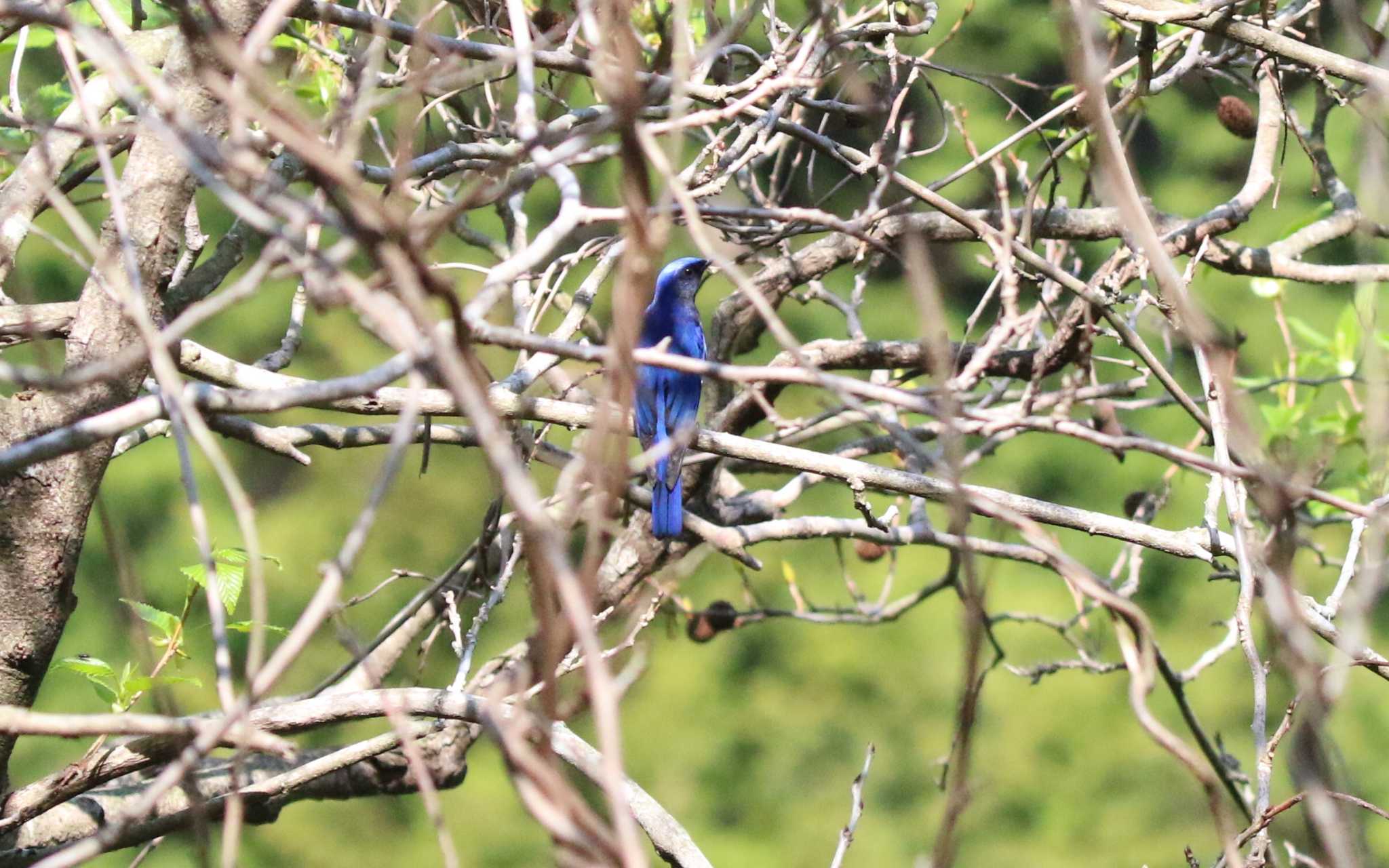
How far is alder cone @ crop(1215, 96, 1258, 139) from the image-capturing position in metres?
3.16

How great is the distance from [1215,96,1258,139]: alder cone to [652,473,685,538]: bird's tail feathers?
66.6 inches

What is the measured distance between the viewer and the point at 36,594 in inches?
78.0

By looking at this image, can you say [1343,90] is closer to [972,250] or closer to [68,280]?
[972,250]

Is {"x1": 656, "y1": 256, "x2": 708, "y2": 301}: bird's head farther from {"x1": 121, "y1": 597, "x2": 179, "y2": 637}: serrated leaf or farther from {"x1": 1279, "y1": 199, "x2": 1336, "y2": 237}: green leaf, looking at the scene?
{"x1": 121, "y1": 597, "x2": 179, "y2": 637}: serrated leaf

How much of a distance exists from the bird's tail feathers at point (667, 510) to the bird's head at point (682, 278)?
4.24ft

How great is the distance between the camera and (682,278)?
4.10m

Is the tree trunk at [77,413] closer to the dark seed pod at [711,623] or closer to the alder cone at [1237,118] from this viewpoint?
the dark seed pod at [711,623]

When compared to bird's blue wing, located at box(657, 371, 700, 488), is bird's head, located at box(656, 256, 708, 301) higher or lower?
higher

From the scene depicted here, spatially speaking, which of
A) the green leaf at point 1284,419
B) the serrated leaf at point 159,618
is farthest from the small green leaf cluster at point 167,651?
the green leaf at point 1284,419

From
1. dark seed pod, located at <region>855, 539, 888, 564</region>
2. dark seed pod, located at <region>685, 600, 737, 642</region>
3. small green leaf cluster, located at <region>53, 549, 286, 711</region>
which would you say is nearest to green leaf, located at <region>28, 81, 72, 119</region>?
small green leaf cluster, located at <region>53, 549, 286, 711</region>

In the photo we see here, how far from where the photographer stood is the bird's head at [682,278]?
403 cm

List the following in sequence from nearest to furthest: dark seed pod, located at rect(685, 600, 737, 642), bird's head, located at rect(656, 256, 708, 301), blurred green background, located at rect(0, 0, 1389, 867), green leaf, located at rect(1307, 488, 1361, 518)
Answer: green leaf, located at rect(1307, 488, 1361, 518) < dark seed pod, located at rect(685, 600, 737, 642) < bird's head, located at rect(656, 256, 708, 301) < blurred green background, located at rect(0, 0, 1389, 867)

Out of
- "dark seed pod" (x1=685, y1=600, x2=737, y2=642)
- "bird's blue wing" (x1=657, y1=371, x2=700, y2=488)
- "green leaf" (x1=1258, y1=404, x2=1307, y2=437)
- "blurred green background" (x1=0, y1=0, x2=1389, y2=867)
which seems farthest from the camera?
"blurred green background" (x1=0, y1=0, x2=1389, y2=867)

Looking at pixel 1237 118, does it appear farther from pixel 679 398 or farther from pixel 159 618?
pixel 159 618
